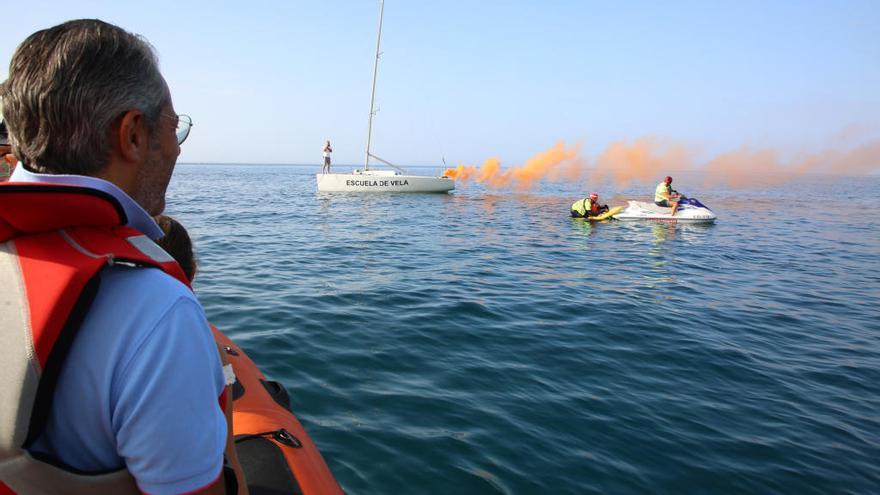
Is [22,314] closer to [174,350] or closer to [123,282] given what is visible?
[123,282]

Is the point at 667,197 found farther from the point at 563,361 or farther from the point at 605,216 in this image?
the point at 563,361

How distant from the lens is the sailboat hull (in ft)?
97.0

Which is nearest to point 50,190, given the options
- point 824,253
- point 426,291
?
point 426,291

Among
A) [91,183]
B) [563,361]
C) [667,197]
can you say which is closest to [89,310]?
[91,183]

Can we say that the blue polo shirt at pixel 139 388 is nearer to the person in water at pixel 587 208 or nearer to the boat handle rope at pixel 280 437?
the boat handle rope at pixel 280 437

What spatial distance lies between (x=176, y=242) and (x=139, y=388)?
2115 mm

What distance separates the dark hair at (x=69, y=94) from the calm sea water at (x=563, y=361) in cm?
307

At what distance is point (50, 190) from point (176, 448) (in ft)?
1.87

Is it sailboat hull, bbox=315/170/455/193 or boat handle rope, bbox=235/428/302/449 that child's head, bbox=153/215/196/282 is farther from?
sailboat hull, bbox=315/170/455/193

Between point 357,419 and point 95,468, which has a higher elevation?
point 95,468

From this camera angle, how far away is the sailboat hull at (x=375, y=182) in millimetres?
29562

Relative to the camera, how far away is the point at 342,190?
97.8 feet

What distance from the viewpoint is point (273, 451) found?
8.84 ft

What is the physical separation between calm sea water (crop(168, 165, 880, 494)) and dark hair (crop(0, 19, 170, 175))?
10.1 feet
